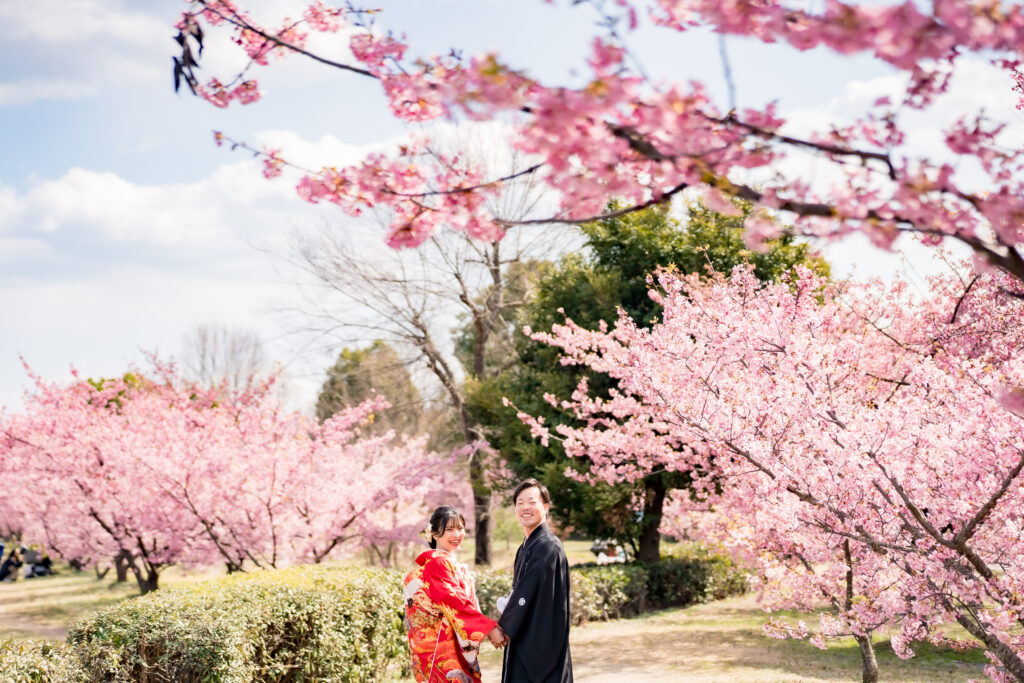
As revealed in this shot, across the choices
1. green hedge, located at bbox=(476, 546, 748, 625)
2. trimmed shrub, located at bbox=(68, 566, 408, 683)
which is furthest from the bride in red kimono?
green hedge, located at bbox=(476, 546, 748, 625)

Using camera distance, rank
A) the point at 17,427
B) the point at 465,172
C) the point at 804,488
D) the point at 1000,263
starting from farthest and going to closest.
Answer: the point at 17,427, the point at 804,488, the point at 465,172, the point at 1000,263

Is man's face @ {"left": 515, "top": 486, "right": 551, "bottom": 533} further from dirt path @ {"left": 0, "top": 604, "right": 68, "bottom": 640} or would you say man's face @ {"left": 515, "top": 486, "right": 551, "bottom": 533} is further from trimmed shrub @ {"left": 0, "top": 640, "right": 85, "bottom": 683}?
dirt path @ {"left": 0, "top": 604, "right": 68, "bottom": 640}

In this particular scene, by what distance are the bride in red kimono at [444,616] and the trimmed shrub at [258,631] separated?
1964 mm

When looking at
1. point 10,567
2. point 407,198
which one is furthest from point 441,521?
point 10,567

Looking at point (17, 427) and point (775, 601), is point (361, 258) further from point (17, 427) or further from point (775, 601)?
point (775, 601)

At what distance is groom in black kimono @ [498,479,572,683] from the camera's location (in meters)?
4.17

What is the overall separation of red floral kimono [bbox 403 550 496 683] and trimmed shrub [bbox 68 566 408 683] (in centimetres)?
198

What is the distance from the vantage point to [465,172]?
118 inches

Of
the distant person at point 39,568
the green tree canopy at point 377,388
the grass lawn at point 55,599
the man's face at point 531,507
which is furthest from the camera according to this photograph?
the distant person at point 39,568

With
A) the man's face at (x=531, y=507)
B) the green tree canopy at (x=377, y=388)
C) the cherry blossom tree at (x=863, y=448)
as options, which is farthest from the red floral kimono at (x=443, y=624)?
the green tree canopy at (x=377, y=388)

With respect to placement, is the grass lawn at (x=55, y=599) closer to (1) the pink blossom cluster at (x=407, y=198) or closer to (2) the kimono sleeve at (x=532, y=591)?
(2) the kimono sleeve at (x=532, y=591)

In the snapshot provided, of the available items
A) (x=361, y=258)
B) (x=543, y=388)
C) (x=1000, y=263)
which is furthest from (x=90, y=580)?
(x=1000, y=263)

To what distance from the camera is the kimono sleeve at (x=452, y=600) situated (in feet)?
14.4

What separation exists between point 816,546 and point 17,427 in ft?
41.0
